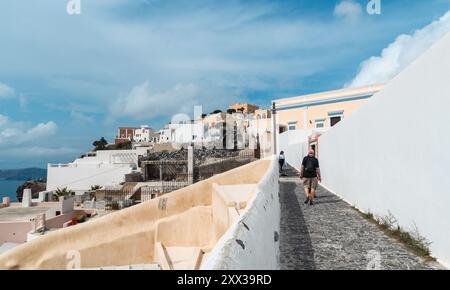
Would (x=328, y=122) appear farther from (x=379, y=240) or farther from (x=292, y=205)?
(x=379, y=240)

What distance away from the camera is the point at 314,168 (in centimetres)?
866

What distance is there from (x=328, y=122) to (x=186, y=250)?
2378 cm

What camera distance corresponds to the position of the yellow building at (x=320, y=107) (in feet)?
90.1

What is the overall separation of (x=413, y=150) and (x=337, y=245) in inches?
67.9

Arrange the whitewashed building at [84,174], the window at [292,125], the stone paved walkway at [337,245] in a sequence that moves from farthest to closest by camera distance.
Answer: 1. the whitewashed building at [84,174]
2. the window at [292,125]
3. the stone paved walkway at [337,245]

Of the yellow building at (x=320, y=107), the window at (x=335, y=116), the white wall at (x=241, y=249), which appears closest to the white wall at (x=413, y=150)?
the white wall at (x=241, y=249)

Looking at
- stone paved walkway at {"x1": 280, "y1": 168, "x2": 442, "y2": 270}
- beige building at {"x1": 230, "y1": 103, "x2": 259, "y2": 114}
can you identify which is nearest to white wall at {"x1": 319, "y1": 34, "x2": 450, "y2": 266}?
stone paved walkway at {"x1": 280, "y1": 168, "x2": 442, "y2": 270}

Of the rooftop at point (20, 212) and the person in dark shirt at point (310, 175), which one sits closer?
the person in dark shirt at point (310, 175)

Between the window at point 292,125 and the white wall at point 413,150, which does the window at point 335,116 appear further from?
the white wall at point 413,150

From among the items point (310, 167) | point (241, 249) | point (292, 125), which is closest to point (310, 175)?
point (310, 167)

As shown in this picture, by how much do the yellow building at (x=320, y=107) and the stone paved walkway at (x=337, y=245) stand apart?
20997 mm

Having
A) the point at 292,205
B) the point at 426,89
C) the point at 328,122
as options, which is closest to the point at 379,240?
the point at 426,89
